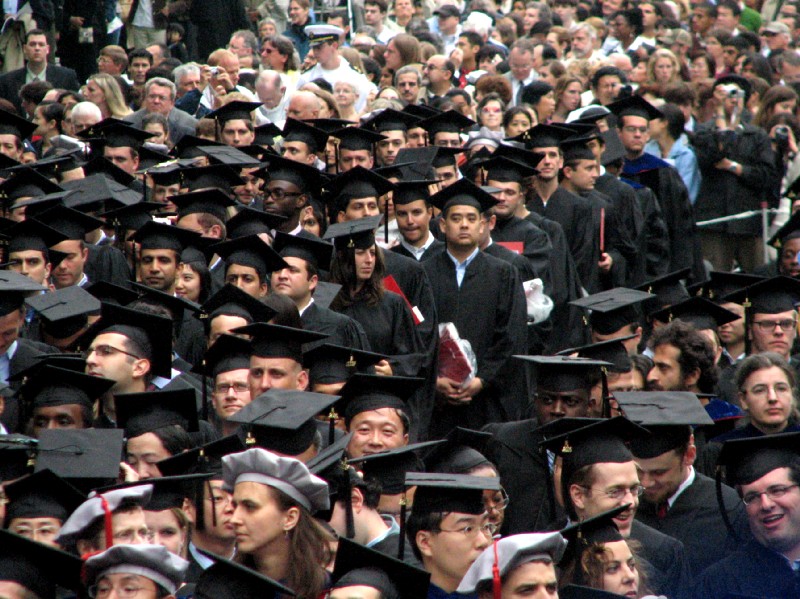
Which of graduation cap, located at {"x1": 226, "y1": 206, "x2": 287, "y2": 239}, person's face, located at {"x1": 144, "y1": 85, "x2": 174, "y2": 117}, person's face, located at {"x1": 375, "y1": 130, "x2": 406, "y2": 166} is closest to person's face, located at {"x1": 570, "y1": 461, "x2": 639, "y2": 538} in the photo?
graduation cap, located at {"x1": 226, "y1": 206, "x2": 287, "y2": 239}

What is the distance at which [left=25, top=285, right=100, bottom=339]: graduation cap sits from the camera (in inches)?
285

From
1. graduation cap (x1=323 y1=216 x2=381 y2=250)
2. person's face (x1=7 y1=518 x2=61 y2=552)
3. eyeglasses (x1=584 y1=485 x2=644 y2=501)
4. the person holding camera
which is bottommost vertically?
the person holding camera

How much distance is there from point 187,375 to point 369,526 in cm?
210

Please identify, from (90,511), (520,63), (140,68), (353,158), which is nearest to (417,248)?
→ (353,158)

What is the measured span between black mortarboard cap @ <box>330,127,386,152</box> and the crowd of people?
0.02 m

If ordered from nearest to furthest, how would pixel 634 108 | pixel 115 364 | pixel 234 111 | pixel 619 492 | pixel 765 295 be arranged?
Answer: pixel 619 492 → pixel 115 364 → pixel 765 295 → pixel 234 111 → pixel 634 108

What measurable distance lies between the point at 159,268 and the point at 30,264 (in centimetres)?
81

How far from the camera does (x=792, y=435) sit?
6.02 meters

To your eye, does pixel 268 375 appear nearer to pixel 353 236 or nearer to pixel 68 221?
pixel 353 236

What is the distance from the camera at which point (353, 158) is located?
1035 centimetres

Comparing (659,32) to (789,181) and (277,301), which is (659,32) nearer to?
(789,181)

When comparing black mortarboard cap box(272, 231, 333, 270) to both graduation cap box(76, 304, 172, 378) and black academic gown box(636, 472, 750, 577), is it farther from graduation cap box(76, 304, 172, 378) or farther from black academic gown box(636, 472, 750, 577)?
black academic gown box(636, 472, 750, 577)

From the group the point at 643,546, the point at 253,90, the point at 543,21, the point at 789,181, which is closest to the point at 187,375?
the point at 643,546

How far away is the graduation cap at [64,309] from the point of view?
285 inches
